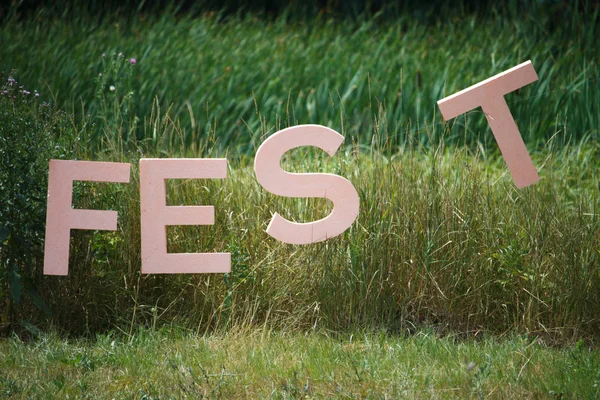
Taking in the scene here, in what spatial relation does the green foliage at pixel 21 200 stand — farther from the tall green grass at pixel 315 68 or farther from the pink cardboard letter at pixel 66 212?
the tall green grass at pixel 315 68

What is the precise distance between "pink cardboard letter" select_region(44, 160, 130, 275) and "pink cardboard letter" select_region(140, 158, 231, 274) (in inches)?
5.4

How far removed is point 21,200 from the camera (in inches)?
139

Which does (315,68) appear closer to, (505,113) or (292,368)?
(505,113)

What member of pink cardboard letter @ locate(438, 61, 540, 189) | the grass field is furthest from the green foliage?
pink cardboard letter @ locate(438, 61, 540, 189)

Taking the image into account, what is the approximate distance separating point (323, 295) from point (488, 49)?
4847mm

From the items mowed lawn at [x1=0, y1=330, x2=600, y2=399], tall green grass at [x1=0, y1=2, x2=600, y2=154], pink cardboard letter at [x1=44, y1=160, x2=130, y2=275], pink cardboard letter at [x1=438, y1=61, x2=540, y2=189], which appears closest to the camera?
mowed lawn at [x1=0, y1=330, x2=600, y2=399]

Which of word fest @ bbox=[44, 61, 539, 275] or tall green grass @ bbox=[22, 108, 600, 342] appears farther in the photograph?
tall green grass @ bbox=[22, 108, 600, 342]

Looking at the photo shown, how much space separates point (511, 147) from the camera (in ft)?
12.3

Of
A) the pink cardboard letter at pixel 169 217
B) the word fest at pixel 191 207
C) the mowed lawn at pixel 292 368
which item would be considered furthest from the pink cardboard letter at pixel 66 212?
the mowed lawn at pixel 292 368

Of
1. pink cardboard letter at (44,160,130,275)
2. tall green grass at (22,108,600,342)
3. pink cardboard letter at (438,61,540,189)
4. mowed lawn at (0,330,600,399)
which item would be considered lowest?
mowed lawn at (0,330,600,399)

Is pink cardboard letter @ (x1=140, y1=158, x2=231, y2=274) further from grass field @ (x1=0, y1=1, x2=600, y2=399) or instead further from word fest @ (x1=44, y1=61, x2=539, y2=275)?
grass field @ (x1=0, y1=1, x2=600, y2=399)

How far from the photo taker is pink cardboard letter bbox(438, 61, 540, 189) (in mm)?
3701

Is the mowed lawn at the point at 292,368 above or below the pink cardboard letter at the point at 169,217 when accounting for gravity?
below

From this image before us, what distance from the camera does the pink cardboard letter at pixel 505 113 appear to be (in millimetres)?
3701
